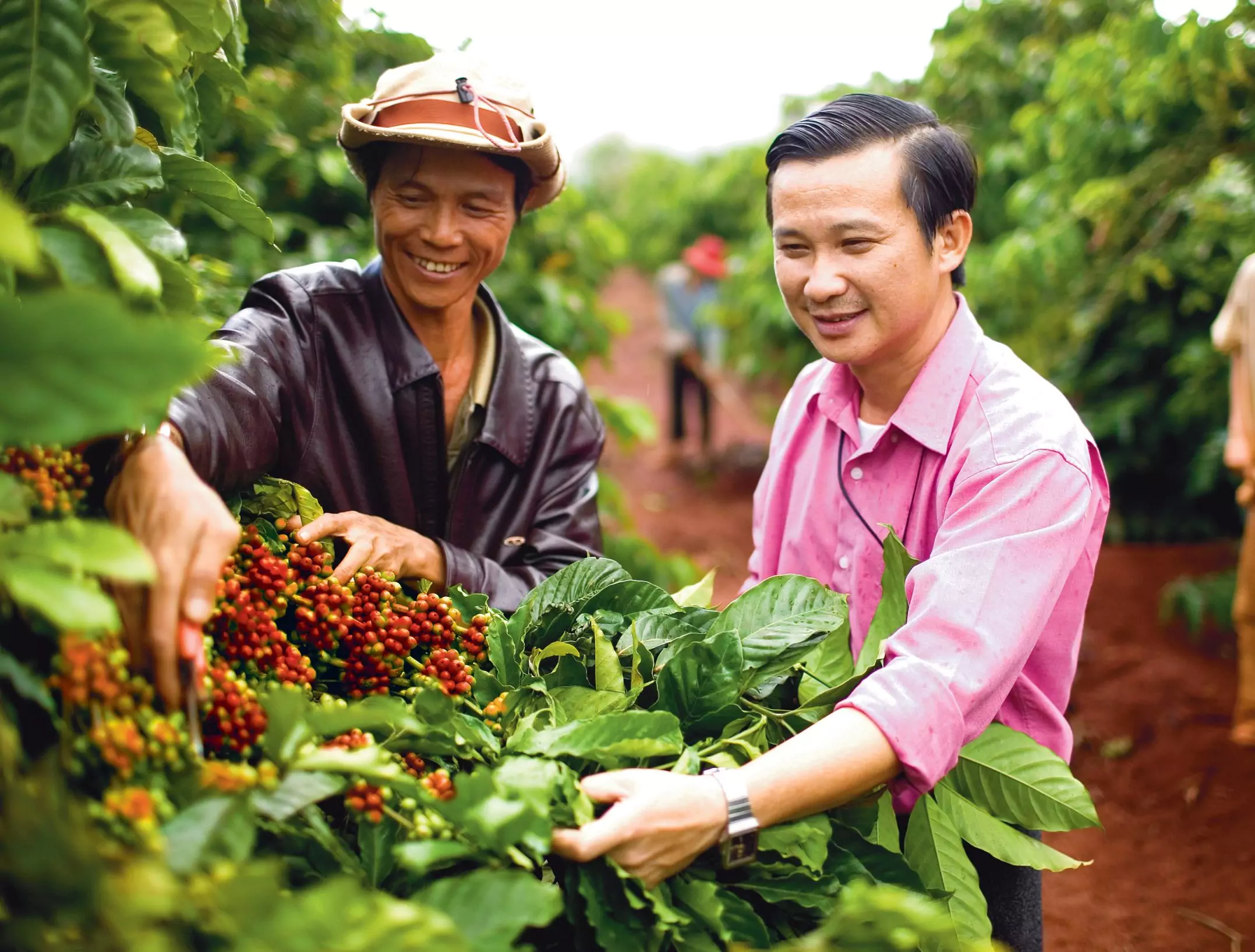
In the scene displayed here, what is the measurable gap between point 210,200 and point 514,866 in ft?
2.87

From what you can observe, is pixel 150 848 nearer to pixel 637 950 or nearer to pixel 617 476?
pixel 637 950

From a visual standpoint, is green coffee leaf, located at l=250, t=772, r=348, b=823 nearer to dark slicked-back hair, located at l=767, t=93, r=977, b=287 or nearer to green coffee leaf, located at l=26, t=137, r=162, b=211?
green coffee leaf, located at l=26, t=137, r=162, b=211

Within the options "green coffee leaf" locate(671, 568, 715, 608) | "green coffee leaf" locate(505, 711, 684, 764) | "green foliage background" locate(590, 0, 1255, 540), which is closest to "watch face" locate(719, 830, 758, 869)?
"green coffee leaf" locate(505, 711, 684, 764)

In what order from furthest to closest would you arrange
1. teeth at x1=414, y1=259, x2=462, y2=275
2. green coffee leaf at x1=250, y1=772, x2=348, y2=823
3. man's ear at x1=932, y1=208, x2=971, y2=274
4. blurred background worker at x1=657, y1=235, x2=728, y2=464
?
1. blurred background worker at x1=657, y1=235, x2=728, y2=464
2. teeth at x1=414, y1=259, x2=462, y2=275
3. man's ear at x1=932, y1=208, x2=971, y2=274
4. green coffee leaf at x1=250, y1=772, x2=348, y2=823

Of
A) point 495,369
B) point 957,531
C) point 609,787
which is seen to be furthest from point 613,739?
point 495,369

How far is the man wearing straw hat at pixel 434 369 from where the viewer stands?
187 centimetres

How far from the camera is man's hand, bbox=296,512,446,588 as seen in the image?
1.47 metres

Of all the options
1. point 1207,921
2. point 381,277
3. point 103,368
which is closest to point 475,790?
point 103,368

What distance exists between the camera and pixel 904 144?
1.65 metres

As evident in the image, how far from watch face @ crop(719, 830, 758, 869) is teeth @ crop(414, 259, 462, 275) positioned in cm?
122

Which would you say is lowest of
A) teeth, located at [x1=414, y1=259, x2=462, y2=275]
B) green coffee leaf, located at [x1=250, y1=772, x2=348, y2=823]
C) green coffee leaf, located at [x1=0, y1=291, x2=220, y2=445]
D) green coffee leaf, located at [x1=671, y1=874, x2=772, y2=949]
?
green coffee leaf, located at [x1=671, y1=874, x2=772, y2=949]

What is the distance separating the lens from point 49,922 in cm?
79

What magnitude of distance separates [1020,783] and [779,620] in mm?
392

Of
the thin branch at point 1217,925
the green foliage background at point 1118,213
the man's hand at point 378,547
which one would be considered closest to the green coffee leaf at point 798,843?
the man's hand at point 378,547
